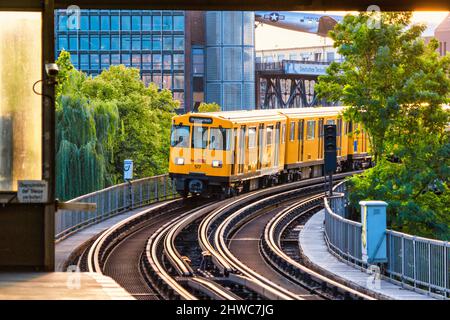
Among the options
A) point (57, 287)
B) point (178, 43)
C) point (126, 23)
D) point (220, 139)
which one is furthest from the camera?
point (178, 43)

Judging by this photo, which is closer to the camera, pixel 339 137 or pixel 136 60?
pixel 339 137

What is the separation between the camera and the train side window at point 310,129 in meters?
45.0

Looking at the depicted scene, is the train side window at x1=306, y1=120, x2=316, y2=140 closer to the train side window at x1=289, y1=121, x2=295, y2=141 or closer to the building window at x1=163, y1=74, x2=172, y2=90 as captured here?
the train side window at x1=289, y1=121, x2=295, y2=141

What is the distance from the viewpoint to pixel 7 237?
1219cm

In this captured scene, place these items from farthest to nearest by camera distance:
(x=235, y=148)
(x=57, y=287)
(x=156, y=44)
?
(x=156, y=44)
(x=235, y=148)
(x=57, y=287)

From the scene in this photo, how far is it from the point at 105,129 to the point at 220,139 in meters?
7.22

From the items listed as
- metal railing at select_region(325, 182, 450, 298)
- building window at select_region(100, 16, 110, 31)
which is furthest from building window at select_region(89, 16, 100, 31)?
metal railing at select_region(325, 182, 450, 298)

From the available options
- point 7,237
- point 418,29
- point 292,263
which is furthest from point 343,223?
point 7,237

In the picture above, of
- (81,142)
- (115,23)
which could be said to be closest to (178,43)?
(115,23)

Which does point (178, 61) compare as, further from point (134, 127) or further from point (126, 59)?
point (134, 127)

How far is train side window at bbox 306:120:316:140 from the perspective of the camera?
45.0 meters

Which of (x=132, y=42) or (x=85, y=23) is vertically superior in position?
(x=85, y=23)

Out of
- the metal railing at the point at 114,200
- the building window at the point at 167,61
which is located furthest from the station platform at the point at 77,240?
the building window at the point at 167,61

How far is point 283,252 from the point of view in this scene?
26.4 m
